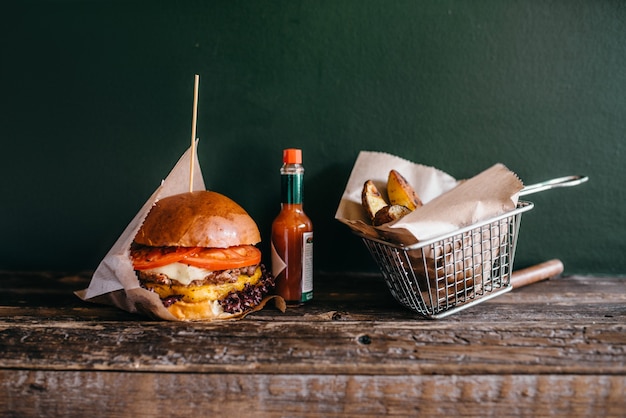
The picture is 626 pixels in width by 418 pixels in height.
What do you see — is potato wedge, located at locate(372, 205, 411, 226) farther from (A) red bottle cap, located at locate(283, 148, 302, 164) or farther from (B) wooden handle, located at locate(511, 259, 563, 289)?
(B) wooden handle, located at locate(511, 259, 563, 289)

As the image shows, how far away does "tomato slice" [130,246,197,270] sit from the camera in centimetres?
108

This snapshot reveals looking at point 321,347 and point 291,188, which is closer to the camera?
point 321,347

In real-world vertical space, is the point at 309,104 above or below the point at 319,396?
above

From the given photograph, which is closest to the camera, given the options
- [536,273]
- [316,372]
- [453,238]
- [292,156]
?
[316,372]

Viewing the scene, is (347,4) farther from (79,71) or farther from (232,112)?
(79,71)

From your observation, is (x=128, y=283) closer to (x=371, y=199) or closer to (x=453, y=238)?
(x=371, y=199)

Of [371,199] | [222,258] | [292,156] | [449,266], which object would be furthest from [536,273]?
[222,258]

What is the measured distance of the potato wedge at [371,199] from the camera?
122 cm

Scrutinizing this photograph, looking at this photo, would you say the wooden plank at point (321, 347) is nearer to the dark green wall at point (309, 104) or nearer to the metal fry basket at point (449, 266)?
the metal fry basket at point (449, 266)

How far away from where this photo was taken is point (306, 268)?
1.22 meters

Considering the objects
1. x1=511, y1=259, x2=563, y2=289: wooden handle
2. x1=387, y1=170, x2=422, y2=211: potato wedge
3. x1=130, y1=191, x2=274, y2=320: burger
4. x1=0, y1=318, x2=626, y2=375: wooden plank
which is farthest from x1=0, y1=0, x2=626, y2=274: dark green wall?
x1=0, y1=318, x2=626, y2=375: wooden plank

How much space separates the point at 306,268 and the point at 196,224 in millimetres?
322

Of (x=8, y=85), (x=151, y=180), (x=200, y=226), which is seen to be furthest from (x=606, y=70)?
(x=8, y=85)

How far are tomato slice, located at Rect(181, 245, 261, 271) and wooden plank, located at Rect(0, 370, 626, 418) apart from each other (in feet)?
0.93
